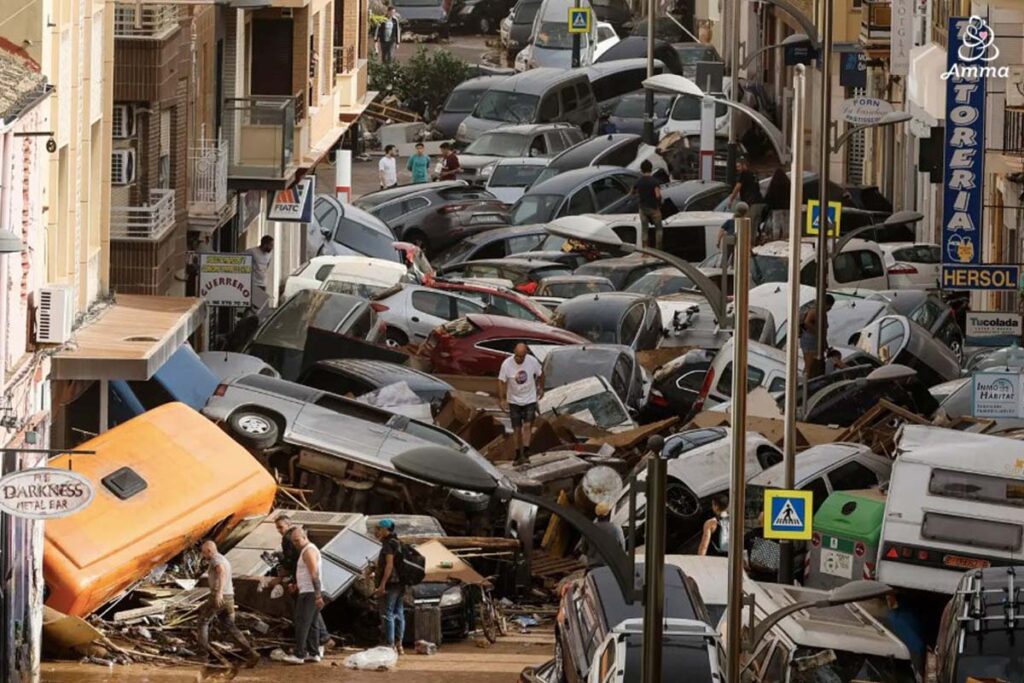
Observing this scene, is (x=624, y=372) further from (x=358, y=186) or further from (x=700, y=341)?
(x=358, y=186)

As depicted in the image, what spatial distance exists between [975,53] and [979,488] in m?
16.2

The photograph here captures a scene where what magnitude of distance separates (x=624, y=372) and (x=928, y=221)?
884 inches

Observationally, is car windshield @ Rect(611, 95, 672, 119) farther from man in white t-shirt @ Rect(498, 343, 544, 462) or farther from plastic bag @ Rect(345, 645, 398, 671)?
plastic bag @ Rect(345, 645, 398, 671)

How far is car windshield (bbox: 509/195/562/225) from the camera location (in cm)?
4950

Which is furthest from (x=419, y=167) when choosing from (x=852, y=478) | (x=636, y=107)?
(x=852, y=478)

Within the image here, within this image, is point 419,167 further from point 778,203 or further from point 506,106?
point 778,203

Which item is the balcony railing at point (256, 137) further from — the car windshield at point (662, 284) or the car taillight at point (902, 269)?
the car taillight at point (902, 269)

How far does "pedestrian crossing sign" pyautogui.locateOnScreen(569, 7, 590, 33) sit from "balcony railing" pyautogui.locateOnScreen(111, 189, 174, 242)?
127 ft

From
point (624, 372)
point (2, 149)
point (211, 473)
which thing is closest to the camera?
point (2, 149)

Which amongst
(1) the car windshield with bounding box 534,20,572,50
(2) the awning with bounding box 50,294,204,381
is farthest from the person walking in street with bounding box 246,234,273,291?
(1) the car windshield with bounding box 534,20,572,50

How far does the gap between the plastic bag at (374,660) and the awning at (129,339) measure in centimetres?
349

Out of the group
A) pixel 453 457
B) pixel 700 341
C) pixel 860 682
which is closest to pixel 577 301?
pixel 700 341

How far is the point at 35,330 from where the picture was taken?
2305 cm

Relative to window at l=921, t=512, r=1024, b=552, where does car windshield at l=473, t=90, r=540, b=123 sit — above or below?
above
